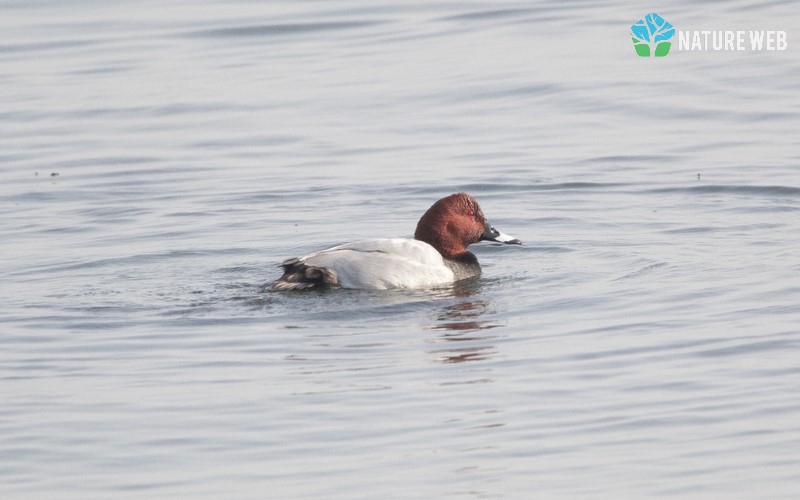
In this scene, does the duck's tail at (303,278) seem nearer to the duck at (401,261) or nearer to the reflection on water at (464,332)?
the duck at (401,261)

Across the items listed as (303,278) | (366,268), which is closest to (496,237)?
(366,268)

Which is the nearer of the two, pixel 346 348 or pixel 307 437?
pixel 307 437

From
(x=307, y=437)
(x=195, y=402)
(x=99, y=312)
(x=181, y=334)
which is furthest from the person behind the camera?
(x=99, y=312)

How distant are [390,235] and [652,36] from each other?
930 cm

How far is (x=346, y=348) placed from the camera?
913 cm

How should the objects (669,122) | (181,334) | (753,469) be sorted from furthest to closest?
(669,122), (181,334), (753,469)

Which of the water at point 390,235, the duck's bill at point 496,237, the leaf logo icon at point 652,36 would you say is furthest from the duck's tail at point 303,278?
the leaf logo icon at point 652,36

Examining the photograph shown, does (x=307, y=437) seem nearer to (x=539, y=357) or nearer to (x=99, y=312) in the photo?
(x=539, y=357)

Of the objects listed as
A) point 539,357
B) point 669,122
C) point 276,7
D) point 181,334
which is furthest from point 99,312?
point 276,7

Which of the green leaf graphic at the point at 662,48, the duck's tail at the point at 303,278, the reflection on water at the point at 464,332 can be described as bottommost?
the reflection on water at the point at 464,332

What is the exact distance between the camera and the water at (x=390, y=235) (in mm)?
7074

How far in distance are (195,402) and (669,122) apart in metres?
10.4

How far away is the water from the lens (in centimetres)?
707

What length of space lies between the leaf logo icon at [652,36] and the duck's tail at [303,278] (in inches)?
428
